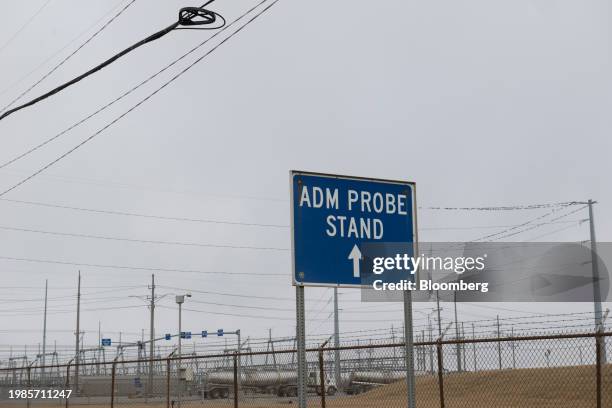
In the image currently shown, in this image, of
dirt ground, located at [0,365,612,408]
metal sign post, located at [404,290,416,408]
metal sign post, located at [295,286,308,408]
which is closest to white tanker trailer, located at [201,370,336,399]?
dirt ground, located at [0,365,612,408]

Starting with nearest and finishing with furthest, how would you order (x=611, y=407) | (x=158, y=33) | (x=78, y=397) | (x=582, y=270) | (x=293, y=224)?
(x=293, y=224), (x=158, y=33), (x=611, y=407), (x=78, y=397), (x=582, y=270)

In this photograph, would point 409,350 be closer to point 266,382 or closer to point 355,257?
point 355,257

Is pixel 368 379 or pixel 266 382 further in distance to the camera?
pixel 368 379

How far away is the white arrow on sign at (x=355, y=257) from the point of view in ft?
20.1

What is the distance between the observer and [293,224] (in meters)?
6.00

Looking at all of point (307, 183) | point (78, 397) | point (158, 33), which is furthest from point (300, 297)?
point (78, 397)

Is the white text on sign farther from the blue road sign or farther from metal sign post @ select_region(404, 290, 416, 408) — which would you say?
metal sign post @ select_region(404, 290, 416, 408)

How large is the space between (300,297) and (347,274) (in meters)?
0.38

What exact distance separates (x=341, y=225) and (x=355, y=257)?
0.26 metres

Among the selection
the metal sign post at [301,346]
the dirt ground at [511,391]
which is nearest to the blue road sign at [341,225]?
the metal sign post at [301,346]

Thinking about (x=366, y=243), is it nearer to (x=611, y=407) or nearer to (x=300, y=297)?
(x=300, y=297)

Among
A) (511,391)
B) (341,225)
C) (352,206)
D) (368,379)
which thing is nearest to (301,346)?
(341,225)

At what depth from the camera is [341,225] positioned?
6156 millimetres

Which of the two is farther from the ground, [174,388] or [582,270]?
[582,270]
